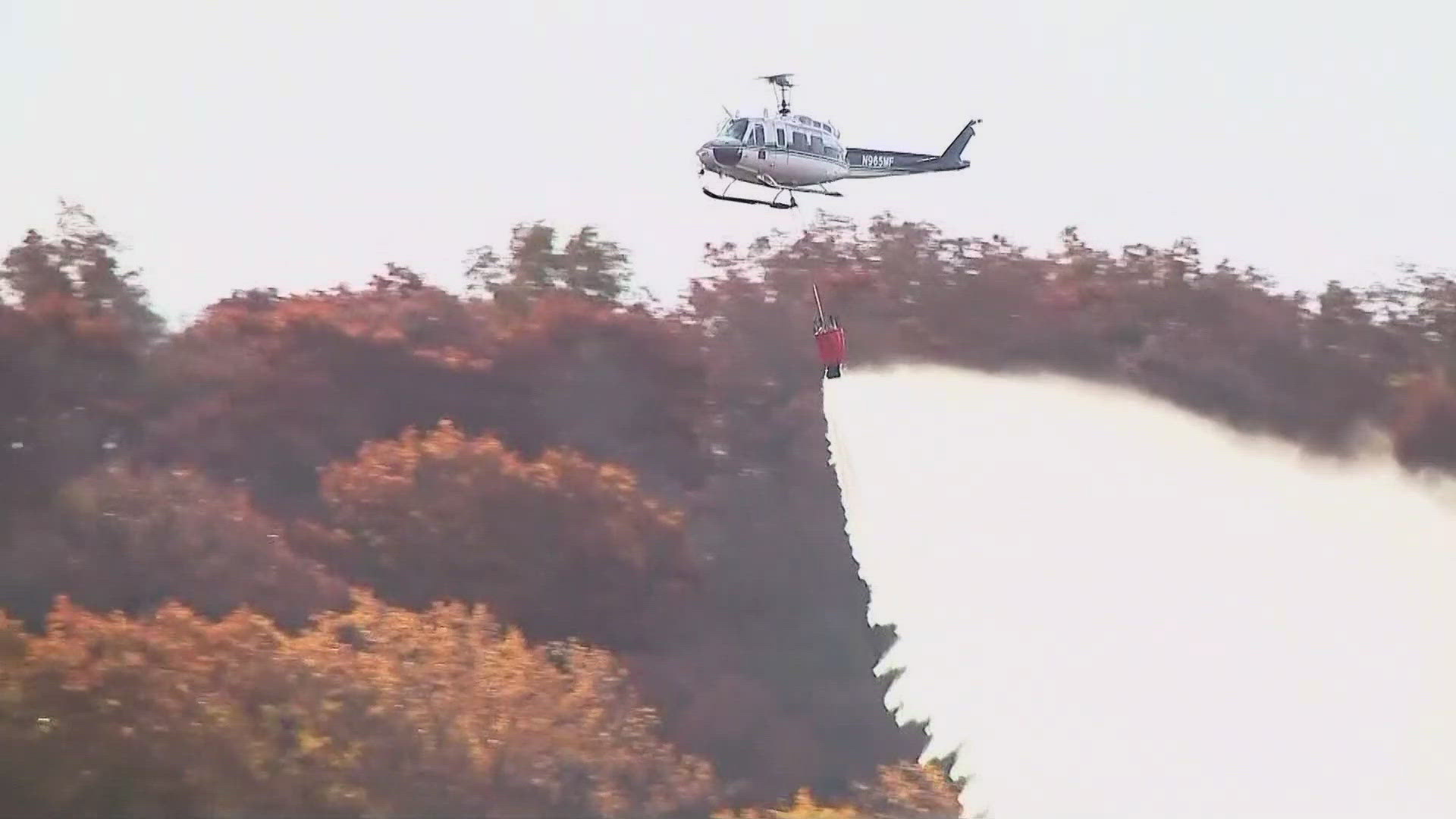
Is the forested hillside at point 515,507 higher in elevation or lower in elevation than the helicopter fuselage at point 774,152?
lower

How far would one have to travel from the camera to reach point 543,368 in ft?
135

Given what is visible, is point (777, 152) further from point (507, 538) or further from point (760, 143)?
point (507, 538)

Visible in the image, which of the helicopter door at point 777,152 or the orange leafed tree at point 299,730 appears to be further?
the helicopter door at point 777,152

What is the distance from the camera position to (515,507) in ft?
120

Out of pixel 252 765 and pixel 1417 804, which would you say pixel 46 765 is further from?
pixel 1417 804

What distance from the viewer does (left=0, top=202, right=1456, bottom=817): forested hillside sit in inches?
1150

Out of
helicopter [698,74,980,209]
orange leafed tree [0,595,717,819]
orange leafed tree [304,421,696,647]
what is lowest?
orange leafed tree [0,595,717,819]

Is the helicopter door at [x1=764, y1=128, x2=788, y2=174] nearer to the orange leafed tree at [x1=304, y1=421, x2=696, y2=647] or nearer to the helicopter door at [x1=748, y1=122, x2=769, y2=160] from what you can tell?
the helicopter door at [x1=748, y1=122, x2=769, y2=160]

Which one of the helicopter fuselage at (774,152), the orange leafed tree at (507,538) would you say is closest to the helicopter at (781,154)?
the helicopter fuselage at (774,152)

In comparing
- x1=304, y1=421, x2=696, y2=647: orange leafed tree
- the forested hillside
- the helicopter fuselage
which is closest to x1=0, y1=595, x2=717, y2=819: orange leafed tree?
the forested hillside

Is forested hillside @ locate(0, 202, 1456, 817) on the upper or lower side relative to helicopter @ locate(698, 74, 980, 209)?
lower

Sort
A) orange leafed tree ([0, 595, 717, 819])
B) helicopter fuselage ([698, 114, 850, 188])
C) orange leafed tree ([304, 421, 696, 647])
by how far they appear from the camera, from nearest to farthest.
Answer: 1. orange leafed tree ([0, 595, 717, 819])
2. helicopter fuselage ([698, 114, 850, 188])
3. orange leafed tree ([304, 421, 696, 647])

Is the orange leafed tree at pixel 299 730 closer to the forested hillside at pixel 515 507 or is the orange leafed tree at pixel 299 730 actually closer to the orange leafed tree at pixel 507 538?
the forested hillside at pixel 515 507

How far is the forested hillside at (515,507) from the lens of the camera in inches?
1150
